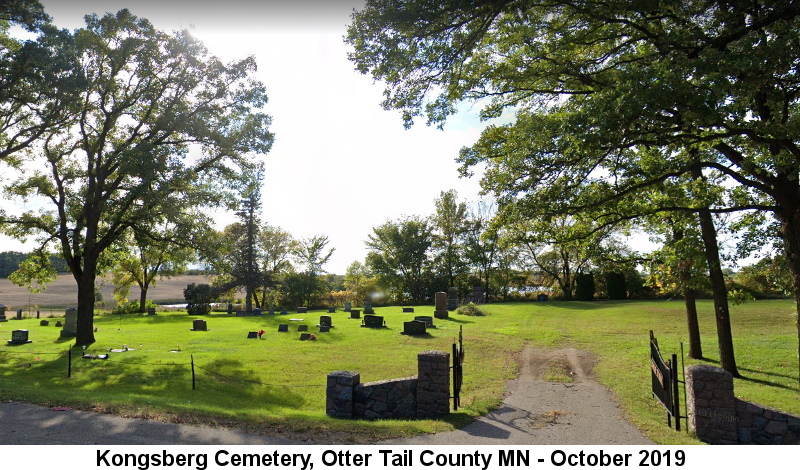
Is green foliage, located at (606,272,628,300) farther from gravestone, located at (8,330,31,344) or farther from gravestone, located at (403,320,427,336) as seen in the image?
gravestone, located at (8,330,31,344)

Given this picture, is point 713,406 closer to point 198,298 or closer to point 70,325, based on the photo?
point 70,325

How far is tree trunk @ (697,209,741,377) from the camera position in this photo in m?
14.0

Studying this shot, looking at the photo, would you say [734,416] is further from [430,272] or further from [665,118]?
[430,272]

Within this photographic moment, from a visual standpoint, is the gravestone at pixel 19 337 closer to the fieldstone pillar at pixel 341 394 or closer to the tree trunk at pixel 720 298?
the fieldstone pillar at pixel 341 394

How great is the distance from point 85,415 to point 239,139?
49.8 ft

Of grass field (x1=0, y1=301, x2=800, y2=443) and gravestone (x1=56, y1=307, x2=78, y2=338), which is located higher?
gravestone (x1=56, y1=307, x2=78, y2=338)

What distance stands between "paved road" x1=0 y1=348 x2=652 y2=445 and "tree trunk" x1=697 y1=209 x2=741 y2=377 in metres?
5.71

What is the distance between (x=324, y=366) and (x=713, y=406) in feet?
38.1

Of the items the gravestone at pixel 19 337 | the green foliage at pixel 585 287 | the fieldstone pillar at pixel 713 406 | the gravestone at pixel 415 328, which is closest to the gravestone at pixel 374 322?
the gravestone at pixel 415 328

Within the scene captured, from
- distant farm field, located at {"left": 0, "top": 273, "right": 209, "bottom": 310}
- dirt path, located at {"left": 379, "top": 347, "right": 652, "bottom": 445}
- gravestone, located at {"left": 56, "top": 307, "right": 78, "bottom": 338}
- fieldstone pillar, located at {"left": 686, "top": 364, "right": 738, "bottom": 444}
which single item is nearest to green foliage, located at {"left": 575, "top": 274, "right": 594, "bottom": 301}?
dirt path, located at {"left": 379, "top": 347, "right": 652, "bottom": 445}

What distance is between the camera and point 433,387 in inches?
375

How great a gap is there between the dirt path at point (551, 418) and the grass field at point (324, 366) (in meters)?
0.42

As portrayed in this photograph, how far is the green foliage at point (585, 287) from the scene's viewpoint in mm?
44656

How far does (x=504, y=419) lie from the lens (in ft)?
30.3
